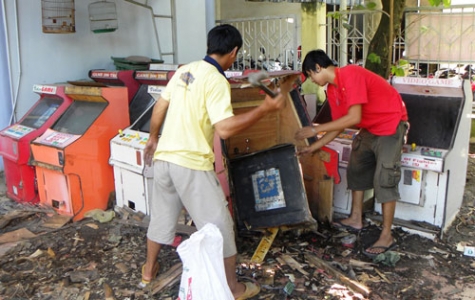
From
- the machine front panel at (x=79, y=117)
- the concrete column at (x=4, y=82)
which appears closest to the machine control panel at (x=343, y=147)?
the machine front panel at (x=79, y=117)

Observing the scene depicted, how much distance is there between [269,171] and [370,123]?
0.93 m

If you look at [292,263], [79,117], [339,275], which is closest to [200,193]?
[292,263]

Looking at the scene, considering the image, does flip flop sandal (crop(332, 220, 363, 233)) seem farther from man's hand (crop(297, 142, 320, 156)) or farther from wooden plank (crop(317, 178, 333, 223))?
man's hand (crop(297, 142, 320, 156))

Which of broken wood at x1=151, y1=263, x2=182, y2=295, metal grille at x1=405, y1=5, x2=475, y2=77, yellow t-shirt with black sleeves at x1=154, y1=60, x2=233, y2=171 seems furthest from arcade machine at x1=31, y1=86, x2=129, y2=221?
metal grille at x1=405, y1=5, x2=475, y2=77

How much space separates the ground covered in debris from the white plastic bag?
2.41ft

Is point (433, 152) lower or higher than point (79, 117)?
lower

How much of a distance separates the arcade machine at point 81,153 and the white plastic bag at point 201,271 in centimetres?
231

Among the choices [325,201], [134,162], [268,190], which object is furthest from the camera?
[134,162]

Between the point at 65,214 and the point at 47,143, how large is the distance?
28.6 inches

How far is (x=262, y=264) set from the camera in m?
3.94

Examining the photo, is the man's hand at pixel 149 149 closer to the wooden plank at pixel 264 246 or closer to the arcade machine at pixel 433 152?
the wooden plank at pixel 264 246

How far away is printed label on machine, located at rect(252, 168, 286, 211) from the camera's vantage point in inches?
157

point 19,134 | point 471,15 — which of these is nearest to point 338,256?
point 19,134

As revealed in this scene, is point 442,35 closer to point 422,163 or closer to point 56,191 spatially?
point 422,163
